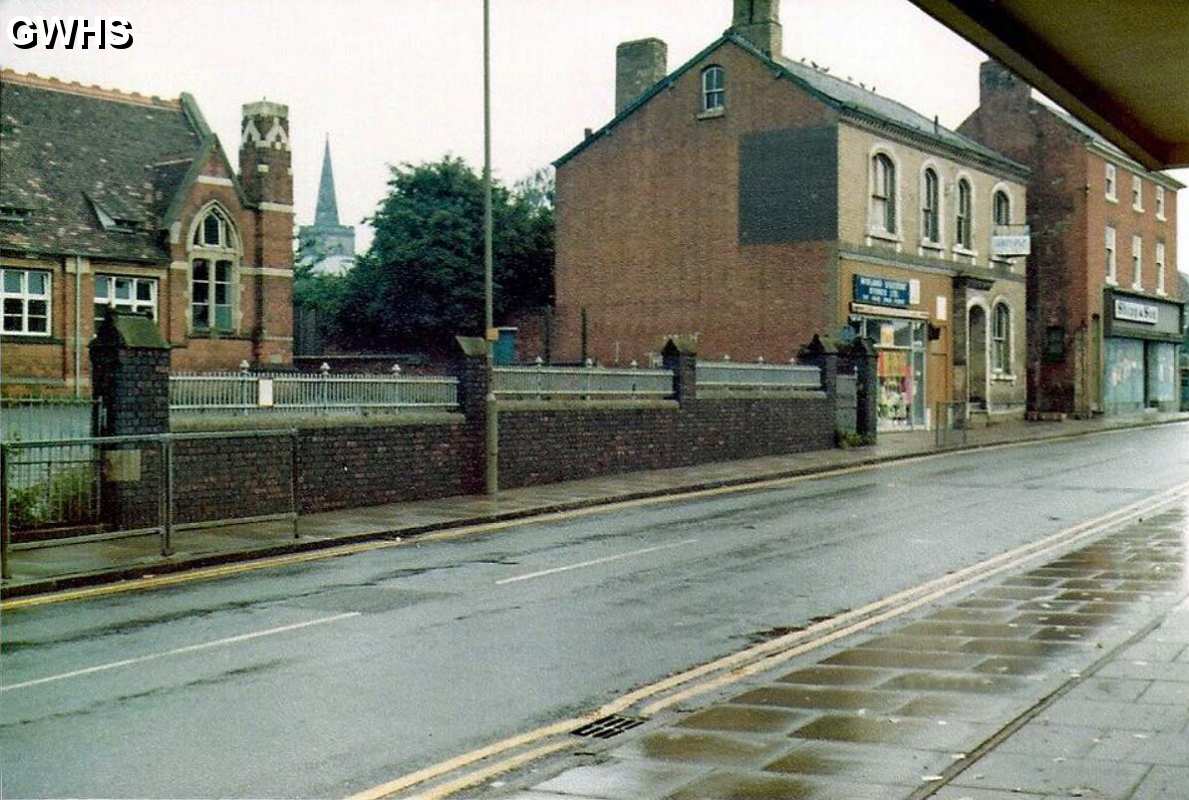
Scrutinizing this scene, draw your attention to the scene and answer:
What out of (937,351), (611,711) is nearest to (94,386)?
(611,711)

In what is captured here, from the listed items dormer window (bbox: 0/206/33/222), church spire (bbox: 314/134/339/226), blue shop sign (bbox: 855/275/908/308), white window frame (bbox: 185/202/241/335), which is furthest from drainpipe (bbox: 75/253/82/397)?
church spire (bbox: 314/134/339/226)

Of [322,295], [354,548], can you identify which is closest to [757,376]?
[354,548]

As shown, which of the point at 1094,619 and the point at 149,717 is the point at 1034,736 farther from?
the point at 149,717

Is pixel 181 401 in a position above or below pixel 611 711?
above

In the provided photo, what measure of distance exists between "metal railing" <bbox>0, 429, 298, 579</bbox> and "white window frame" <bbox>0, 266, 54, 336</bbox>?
24.7 metres

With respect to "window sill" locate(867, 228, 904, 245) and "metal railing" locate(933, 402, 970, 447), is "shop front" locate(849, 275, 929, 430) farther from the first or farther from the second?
"window sill" locate(867, 228, 904, 245)

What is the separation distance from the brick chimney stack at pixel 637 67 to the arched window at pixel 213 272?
14.1 m

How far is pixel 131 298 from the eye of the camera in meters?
42.0

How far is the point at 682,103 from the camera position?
3991cm

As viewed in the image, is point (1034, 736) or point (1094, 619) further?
point (1094, 619)

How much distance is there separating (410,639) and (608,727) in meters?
3.03

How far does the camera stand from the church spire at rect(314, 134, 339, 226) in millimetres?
189375

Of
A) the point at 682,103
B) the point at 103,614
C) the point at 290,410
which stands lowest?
the point at 103,614

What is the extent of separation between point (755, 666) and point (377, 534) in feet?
29.2
